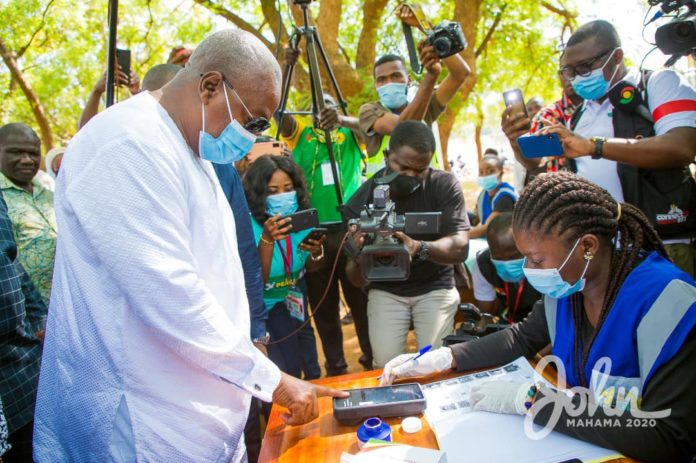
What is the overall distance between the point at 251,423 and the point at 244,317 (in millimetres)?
1350

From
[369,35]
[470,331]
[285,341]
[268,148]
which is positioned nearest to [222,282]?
[470,331]

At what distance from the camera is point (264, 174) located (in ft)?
10.0

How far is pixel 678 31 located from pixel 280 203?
2227mm

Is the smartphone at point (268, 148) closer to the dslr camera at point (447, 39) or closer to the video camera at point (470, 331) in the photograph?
the dslr camera at point (447, 39)

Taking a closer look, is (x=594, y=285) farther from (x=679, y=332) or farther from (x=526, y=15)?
(x=526, y=15)

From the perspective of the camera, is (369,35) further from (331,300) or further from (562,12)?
(331,300)

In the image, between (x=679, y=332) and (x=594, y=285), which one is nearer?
(x=679, y=332)

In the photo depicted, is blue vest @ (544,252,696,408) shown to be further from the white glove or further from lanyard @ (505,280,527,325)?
lanyard @ (505,280,527,325)

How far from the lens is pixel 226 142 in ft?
5.06

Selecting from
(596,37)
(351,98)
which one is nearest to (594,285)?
(596,37)

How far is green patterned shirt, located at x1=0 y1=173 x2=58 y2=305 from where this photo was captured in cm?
307

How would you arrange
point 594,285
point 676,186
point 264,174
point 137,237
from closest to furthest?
point 137,237 → point 594,285 → point 676,186 → point 264,174

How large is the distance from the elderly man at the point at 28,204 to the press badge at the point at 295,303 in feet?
4.90

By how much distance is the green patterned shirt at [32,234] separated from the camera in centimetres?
307
